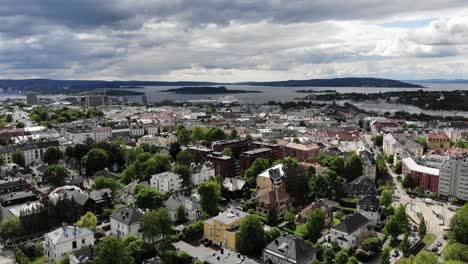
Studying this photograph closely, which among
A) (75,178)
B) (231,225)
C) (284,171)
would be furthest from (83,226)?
(284,171)

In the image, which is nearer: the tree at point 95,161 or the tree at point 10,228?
the tree at point 10,228

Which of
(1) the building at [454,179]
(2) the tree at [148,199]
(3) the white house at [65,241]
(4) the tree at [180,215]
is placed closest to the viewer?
(3) the white house at [65,241]

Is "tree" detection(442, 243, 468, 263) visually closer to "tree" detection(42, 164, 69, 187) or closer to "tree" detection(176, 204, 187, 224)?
"tree" detection(176, 204, 187, 224)

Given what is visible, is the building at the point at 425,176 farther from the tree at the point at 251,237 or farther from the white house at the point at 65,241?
the white house at the point at 65,241

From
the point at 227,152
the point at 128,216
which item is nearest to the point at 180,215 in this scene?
the point at 128,216

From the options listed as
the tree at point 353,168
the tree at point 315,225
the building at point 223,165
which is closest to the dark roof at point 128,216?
the tree at point 315,225
